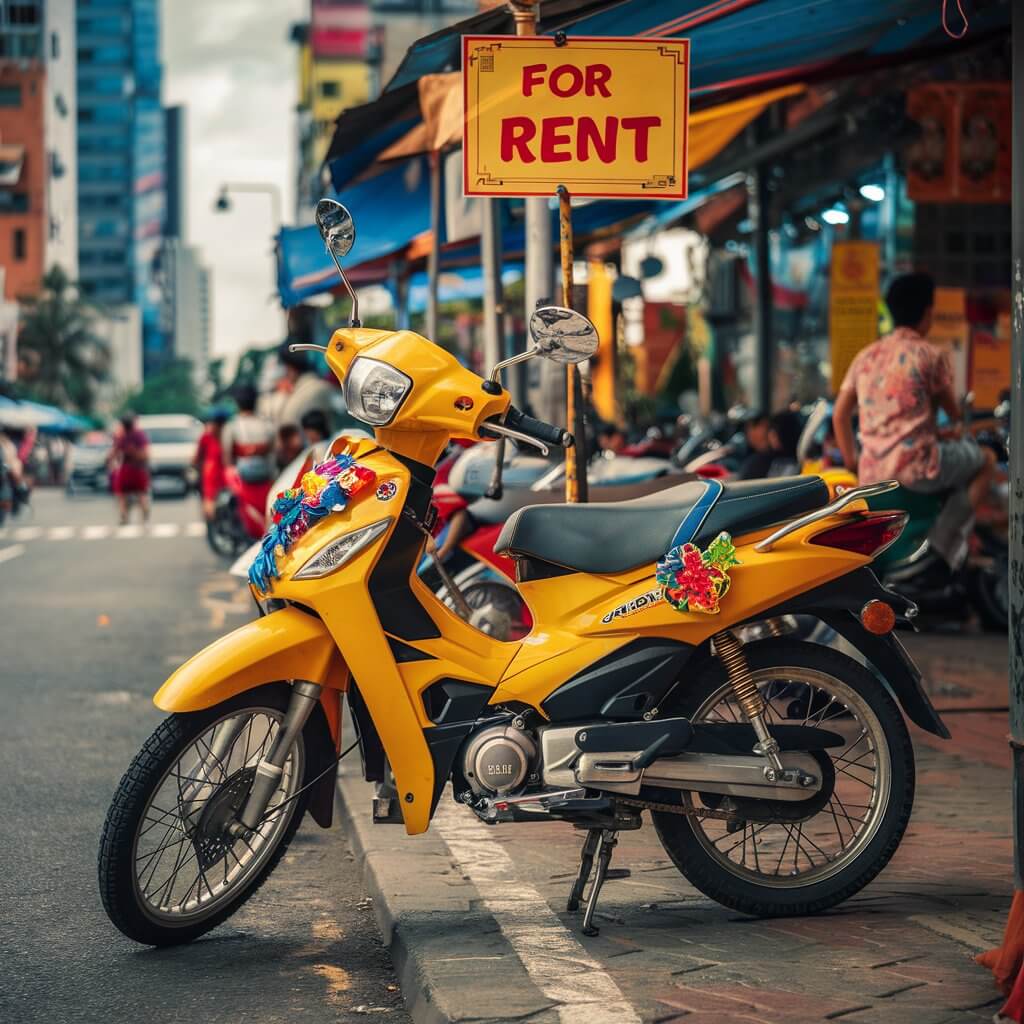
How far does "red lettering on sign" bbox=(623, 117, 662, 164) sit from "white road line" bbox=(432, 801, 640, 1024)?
94.6 inches

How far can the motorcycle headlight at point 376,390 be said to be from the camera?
4.81m

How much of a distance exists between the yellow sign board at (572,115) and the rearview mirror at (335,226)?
3.93ft

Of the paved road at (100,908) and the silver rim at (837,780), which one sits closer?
the paved road at (100,908)

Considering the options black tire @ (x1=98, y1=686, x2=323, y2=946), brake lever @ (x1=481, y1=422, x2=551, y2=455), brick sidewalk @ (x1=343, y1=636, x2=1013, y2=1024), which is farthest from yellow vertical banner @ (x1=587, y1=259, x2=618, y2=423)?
black tire @ (x1=98, y1=686, x2=323, y2=946)

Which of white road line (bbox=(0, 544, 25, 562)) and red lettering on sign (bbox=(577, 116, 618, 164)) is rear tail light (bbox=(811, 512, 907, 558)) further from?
white road line (bbox=(0, 544, 25, 562))

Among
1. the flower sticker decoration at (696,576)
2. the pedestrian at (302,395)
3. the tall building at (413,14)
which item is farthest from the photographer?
the tall building at (413,14)

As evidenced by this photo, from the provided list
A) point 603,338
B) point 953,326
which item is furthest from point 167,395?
point 953,326

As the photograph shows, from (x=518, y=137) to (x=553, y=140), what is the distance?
123 millimetres

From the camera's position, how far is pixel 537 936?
4.77 meters

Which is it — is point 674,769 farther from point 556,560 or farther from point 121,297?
point 121,297

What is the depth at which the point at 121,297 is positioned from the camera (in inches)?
7859

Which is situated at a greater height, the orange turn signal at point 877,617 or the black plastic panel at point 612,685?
the orange turn signal at point 877,617

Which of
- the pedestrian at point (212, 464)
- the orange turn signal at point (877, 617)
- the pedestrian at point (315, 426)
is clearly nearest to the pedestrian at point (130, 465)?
the pedestrian at point (212, 464)

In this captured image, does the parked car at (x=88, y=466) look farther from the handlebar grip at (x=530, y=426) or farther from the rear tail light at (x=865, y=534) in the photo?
the rear tail light at (x=865, y=534)
